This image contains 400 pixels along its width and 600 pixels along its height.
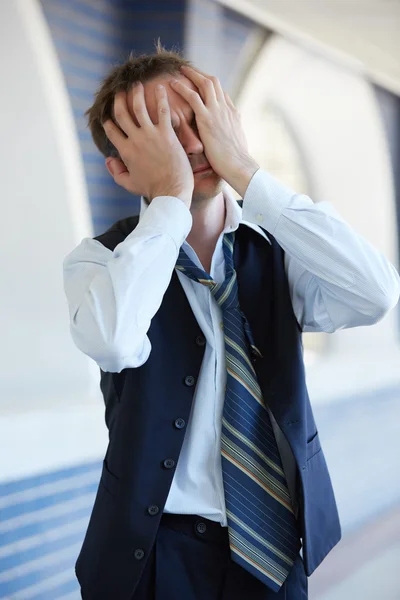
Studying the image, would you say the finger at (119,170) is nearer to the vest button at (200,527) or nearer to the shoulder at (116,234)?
the shoulder at (116,234)

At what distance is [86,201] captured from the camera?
3348 mm

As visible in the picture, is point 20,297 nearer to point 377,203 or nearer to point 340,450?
point 340,450

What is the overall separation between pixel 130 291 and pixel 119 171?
0.44 metres

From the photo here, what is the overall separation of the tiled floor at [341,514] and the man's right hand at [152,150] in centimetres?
157

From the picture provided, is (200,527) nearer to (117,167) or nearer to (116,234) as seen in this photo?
(116,234)

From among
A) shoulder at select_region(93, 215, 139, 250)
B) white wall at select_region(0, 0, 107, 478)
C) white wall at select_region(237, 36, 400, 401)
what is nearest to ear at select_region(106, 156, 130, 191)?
shoulder at select_region(93, 215, 139, 250)

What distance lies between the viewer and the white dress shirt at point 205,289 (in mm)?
1402

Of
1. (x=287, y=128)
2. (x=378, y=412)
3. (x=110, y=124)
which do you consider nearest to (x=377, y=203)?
(x=287, y=128)

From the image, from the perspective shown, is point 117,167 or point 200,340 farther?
point 117,167

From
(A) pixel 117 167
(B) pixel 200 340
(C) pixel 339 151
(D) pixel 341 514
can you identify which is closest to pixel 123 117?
(A) pixel 117 167

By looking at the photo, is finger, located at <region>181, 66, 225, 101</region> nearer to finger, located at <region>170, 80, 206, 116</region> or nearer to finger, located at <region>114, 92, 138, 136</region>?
finger, located at <region>170, 80, 206, 116</region>

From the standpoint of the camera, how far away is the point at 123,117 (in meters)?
1.60

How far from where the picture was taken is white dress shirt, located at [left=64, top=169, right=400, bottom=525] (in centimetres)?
140

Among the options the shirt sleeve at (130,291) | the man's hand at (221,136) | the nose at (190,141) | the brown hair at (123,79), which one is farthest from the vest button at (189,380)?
→ the brown hair at (123,79)
